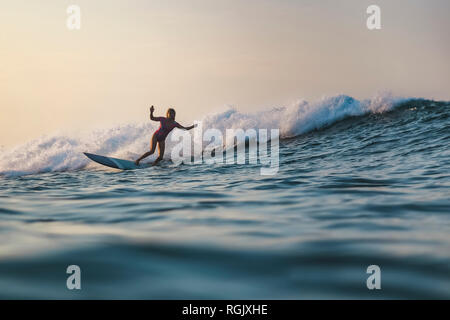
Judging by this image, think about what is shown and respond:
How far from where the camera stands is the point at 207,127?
17.7 metres

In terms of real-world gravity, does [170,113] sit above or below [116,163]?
above

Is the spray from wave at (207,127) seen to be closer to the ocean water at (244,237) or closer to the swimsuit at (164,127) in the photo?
the swimsuit at (164,127)

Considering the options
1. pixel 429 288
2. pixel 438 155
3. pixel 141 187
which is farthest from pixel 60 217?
pixel 438 155

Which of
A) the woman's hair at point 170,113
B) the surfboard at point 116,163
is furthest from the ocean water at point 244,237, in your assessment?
the woman's hair at point 170,113

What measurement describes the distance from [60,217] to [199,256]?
2095 millimetres

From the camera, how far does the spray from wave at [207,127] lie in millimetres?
15547

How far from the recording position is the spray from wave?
51.0ft

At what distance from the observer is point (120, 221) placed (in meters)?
3.78

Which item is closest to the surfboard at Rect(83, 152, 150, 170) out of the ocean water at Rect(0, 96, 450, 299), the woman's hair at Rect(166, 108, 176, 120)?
the woman's hair at Rect(166, 108, 176, 120)

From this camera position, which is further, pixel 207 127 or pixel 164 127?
pixel 207 127

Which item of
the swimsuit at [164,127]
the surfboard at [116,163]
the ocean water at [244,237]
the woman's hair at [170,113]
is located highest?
the woman's hair at [170,113]

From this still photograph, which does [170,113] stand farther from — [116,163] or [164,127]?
[116,163]

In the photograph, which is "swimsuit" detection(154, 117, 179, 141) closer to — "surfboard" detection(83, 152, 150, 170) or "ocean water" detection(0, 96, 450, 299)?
"surfboard" detection(83, 152, 150, 170)

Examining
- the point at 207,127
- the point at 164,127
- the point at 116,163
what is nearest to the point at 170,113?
the point at 164,127
